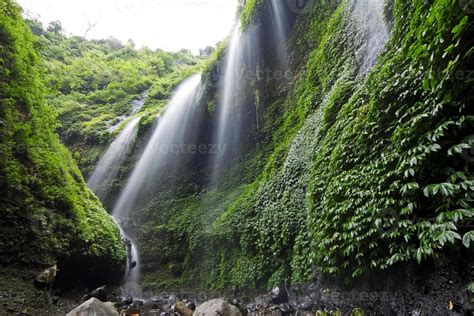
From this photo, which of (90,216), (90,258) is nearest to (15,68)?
(90,216)

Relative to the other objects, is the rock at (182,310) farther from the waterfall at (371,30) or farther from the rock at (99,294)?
the waterfall at (371,30)

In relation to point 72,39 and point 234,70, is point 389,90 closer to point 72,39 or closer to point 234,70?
point 234,70

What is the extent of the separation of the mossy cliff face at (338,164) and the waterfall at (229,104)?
652mm

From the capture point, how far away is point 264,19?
10.9 metres

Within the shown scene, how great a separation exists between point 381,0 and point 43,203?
8.02 metres

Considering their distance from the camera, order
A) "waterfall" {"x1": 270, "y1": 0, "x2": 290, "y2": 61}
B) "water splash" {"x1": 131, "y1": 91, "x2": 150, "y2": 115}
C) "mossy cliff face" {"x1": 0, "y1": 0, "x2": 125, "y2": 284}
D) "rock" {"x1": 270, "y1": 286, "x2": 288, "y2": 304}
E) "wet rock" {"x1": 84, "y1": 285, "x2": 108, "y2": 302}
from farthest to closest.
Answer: "water splash" {"x1": 131, "y1": 91, "x2": 150, "y2": 115}
"waterfall" {"x1": 270, "y1": 0, "x2": 290, "y2": 61}
"wet rock" {"x1": 84, "y1": 285, "x2": 108, "y2": 302}
"rock" {"x1": 270, "y1": 286, "x2": 288, "y2": 304}
"mossy cliff face" {"x1": 0, "y1": 0, "x2": 125, "y2": 284}

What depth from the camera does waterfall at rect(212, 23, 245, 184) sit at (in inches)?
472

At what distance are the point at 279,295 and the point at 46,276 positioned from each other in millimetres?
4508

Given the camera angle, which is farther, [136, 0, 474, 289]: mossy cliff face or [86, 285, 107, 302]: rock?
[86, 285, 107, 302]: rock

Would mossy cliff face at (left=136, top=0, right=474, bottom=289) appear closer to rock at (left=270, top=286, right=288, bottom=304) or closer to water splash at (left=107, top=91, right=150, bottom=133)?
rock at (left=270, top=286, right=288, bottom=304)

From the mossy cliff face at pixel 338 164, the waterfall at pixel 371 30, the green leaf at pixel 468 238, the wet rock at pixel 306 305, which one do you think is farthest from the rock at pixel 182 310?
the waterfall at pixel 371 30

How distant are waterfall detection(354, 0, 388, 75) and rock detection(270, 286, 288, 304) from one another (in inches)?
190

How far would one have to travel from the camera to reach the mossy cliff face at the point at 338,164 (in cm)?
300

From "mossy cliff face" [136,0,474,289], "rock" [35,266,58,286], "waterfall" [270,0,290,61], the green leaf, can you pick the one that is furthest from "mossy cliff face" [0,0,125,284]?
"waterfall" [270,0,290,61]
